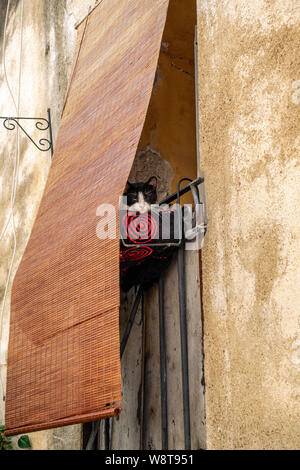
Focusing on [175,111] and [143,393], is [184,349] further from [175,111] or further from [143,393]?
[175,111]

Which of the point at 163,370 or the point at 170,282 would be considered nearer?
the point at 163,370

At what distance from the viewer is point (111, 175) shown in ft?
10.8

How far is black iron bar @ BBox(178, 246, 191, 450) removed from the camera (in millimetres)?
3291

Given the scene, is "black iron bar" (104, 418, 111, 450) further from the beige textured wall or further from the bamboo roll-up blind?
the beige textured wall

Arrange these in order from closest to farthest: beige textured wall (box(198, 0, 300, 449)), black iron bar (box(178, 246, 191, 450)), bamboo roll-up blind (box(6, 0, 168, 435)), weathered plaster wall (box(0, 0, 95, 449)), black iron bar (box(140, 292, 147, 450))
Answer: beige textured wall (box(198, 0, 300, 449)), bamboo roll-up blind (box(6, 0, 168, 435)), black iron bar (box(178, 246, 191, 450)), black iron bar (box(140, 292, 147, 450)), weathered plaster wall (box(0, 0, 95, 449))

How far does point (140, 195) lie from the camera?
4.10 meters

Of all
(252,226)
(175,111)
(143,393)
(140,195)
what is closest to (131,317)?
(143,393)

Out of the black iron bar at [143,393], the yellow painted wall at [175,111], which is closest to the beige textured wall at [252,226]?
the black iron bar at [143,393]

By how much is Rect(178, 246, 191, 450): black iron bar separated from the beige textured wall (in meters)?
0.24

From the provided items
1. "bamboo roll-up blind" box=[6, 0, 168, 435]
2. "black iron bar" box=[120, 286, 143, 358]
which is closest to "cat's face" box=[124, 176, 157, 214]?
"bamboo roll-up blind" box=[6, 0, 168, 435]

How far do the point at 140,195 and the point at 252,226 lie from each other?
1326 millimetres

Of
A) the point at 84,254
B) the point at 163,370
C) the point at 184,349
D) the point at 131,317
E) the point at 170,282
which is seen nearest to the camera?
the point at 84,254
